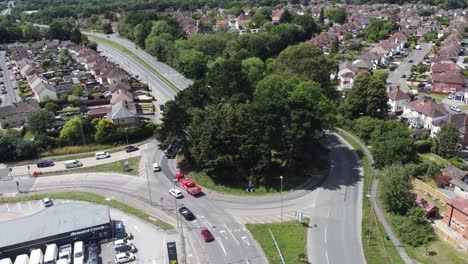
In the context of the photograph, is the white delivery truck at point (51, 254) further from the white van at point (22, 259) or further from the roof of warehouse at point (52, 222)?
the white van at point (22, 259)

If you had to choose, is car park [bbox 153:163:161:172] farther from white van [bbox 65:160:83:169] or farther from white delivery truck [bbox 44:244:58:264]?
white delivery truck [bbox 44:244:58:264]

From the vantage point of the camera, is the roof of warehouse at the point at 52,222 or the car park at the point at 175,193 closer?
the roof of warehouse at the point at 52,222

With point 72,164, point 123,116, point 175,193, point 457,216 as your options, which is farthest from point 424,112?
point 72,164

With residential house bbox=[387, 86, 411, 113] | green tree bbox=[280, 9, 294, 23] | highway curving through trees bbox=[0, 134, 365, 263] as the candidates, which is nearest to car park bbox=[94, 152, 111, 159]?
highway curving through trees bbox=[0, 134, 365, 263]

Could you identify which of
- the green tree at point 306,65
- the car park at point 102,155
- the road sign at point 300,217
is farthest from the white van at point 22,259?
the green tree at point 306,65

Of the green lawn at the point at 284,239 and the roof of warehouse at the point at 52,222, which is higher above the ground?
the roof of warehouse at the point at 52,222

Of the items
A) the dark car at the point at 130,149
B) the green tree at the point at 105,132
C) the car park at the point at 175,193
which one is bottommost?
the car park at the point at 175,193
